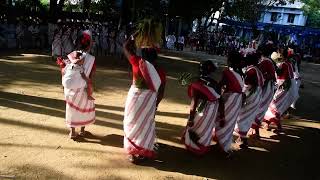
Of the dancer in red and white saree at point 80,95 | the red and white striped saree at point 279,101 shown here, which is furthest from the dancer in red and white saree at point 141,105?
the red and white striped saree at point 279,101

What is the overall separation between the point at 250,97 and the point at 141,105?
90.6 inches

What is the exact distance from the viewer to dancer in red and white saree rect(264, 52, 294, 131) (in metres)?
8.66

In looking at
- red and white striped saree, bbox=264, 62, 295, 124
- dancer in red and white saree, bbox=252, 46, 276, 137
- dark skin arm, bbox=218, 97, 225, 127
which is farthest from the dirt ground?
dark skin arm, bbox=218, 97, 225, 127

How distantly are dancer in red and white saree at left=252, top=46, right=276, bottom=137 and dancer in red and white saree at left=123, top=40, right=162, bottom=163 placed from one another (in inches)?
108

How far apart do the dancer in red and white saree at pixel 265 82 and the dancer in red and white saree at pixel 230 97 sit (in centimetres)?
134

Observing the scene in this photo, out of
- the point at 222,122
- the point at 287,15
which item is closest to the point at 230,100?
the point at 222,122

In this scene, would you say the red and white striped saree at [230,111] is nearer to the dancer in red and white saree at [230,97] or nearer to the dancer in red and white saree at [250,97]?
the dancer in red and white saree at [230,97]

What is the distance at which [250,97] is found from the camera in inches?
281

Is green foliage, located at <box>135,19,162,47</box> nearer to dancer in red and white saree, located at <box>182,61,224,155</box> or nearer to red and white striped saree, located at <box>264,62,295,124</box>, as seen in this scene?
Result: dancer in red and white saree, located at <box>182,61,224,155</box>

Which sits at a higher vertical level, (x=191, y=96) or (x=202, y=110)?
(x=191, y=96)

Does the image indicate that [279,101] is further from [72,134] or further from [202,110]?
[72,134]

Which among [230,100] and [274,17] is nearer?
[230,100]

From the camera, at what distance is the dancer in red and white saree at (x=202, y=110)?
20.1ft

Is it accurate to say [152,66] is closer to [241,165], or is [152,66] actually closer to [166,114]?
[241,165]
